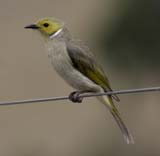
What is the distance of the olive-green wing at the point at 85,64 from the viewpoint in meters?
10.8

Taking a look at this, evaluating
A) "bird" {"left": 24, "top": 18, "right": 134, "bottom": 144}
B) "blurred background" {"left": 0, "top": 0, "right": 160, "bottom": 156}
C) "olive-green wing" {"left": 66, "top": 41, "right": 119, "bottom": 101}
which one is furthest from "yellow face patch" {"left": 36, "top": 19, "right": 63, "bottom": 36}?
"blurred background" {"left": 0, "top": 0, "right": 160, "bottom": 156}

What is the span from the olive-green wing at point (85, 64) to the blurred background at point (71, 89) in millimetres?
5655

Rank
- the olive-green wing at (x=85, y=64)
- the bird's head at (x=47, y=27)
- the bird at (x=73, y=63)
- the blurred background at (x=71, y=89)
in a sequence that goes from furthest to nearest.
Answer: the blurred background at (x=71, y=89), the bird's head at (x=47, y=27), the olive-green wing at (x=85, y=64), the bird at (x=73, y=63)

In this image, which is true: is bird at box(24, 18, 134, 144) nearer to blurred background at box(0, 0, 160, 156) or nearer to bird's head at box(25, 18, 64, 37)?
bird's head at box(25, 18, 64, 37)

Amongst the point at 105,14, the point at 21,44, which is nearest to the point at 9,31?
the point at 21,44

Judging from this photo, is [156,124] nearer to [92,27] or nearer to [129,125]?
[129,125]

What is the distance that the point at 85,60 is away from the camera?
10875 millimetres

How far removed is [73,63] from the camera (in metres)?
10.8

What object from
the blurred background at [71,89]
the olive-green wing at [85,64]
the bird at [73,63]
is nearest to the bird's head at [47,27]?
the bird at [73,63]

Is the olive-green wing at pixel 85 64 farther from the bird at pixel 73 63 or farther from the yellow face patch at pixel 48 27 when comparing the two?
the yellow face patch at pixel 48 27

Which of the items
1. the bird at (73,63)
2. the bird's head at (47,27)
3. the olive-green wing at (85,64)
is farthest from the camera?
the bird's head at (47,27)

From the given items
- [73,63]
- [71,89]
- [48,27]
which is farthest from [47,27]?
[71,89]

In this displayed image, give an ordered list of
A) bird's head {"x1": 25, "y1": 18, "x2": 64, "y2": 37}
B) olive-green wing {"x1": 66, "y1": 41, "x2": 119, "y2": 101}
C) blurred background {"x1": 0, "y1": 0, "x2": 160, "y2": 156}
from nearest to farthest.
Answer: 1. olive-green wing {"x1": 66, "y1": 41, "x2": 119, "y2": 101}
2. bird's head {"x1": 25, "y1": 18, "x2": 64, "y2": 37}
3. blurred background {"x1": 0, "y1": 0, "x2": 160, "y2": 156}

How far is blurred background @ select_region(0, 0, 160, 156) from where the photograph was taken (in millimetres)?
17259
